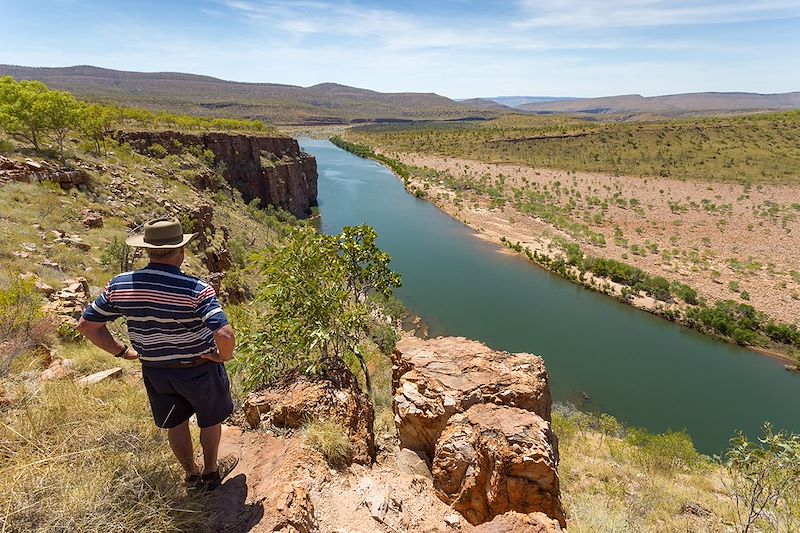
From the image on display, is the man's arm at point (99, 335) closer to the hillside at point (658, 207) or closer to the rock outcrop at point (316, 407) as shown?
the rock outcrop at point (316, 407)

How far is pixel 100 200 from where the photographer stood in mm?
16609

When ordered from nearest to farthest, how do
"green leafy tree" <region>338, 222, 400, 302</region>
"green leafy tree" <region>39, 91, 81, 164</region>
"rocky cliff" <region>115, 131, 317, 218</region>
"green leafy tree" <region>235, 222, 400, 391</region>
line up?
1. "green leafy tree" <region>235, 222, 400, 391</region>
2. "green leafy tree" <region>338, 222, 400, 302</region>
3. "green leafy tree" <region>39, 91, 81, 164</region>
4. "rocky cliff" <region>115, 131, 317, 218</region>

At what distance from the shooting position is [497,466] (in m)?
4.50

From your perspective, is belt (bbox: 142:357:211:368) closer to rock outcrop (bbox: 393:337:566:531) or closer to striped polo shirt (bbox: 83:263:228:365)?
striped polo shirt (bbox: 83:263:228:365)

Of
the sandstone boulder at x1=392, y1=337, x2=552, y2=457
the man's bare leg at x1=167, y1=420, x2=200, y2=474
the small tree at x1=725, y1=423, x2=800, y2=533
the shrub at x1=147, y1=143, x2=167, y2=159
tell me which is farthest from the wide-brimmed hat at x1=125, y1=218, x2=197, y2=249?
the shrub at x1=147, y1=143, x2=167, y2=159

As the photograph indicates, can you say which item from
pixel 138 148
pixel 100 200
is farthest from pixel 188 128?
pixel 100 200

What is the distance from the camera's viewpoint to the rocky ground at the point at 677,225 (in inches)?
1092

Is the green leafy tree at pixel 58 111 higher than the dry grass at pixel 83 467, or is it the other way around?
the green leafy tree at pixel 58 111

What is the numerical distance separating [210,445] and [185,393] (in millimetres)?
579

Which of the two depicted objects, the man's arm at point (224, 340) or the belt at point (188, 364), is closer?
the man's arm at point (224, 340)

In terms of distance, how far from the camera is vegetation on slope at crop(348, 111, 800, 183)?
188 feet

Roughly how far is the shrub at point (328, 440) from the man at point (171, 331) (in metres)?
1.19

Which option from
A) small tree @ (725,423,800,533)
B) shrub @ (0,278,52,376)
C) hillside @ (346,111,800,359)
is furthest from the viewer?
hillside @ (346,111,800,359)

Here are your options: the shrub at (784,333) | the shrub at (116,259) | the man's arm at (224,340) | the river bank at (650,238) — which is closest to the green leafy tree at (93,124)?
the shrub at (116,259)
